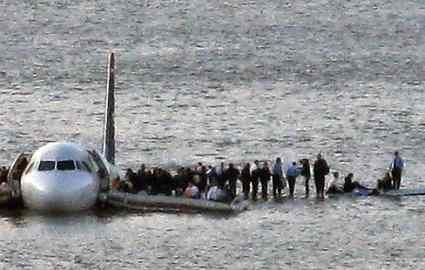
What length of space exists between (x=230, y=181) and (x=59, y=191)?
7.33 meters

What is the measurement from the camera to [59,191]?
239 ft

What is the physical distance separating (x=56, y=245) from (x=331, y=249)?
924 cm

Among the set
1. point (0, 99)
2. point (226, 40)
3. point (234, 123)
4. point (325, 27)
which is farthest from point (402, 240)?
point (325, 27)

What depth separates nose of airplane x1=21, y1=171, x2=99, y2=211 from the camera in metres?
72.9

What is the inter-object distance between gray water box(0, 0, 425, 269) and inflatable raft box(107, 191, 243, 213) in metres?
0.87

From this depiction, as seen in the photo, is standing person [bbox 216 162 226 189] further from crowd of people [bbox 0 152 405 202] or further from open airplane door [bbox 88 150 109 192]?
open airplane door [bbox 88 150 109 192]

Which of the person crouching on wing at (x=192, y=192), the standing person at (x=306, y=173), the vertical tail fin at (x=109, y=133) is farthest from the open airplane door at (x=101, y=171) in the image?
the standing person at (x=306, y=173)

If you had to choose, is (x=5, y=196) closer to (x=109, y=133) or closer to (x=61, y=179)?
(x=61, y=179)

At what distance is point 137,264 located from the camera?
65438 millimetres

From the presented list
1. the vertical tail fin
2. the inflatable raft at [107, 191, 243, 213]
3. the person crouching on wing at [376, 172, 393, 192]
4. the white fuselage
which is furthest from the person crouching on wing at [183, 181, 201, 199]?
the vertical tail fin

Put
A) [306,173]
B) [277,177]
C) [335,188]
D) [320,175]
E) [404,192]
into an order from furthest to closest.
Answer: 1. [404,192]
2. [335,188]
3. [306,173]
4. [320,175]
5. [277,177]

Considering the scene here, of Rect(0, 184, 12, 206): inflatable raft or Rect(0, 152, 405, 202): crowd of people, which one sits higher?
Rect(0, 152, 405, 202): crowd of people

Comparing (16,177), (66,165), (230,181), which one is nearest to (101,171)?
(66,165)

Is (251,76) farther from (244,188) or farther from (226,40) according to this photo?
(244,188)
